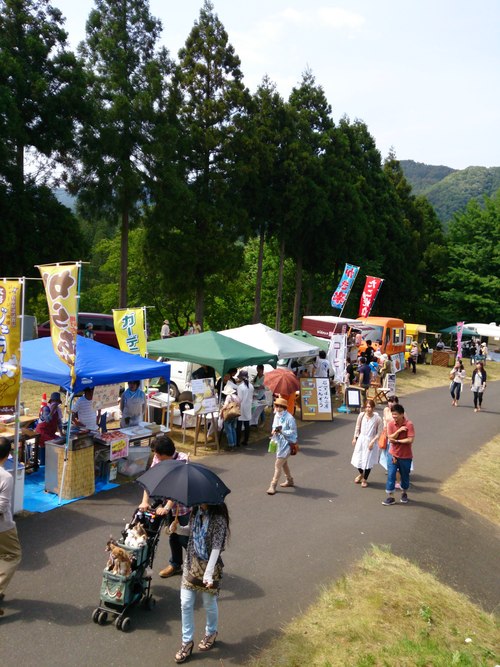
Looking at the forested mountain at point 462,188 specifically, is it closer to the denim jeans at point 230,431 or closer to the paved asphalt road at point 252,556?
the denim jeans at point 230,431

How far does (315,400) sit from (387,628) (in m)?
10.3

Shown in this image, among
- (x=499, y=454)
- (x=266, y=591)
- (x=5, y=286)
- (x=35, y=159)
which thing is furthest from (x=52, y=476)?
(x=35, y=159)

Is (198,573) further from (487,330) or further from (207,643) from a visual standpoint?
(487,330)

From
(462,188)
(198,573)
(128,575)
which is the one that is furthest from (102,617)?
(462,188)

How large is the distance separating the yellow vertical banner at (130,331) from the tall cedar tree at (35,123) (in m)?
10.9

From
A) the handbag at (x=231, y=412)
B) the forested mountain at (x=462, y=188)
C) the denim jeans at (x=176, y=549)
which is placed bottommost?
the denim jeans at (x=176, y=549)

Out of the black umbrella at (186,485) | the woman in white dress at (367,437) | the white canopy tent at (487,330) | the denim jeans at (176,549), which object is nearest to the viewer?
the black umbrella at (186,485)

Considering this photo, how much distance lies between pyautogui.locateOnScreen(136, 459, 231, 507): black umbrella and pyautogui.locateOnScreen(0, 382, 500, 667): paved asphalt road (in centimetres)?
149

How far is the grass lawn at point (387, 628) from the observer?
532 centimetres

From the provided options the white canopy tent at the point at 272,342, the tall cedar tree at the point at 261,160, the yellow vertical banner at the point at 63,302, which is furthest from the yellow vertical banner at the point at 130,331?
the tall cedar tree at the point at 261,160

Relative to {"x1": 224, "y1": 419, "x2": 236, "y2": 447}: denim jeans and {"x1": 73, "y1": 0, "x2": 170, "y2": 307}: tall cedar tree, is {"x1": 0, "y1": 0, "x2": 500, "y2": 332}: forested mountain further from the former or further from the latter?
{"x1": 224, "y1": 419, "x2": 236, "y2": 447}: denim jeans

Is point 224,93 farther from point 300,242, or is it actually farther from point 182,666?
point 182,666

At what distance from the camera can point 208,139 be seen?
26.4 metres

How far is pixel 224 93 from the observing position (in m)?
27.1
